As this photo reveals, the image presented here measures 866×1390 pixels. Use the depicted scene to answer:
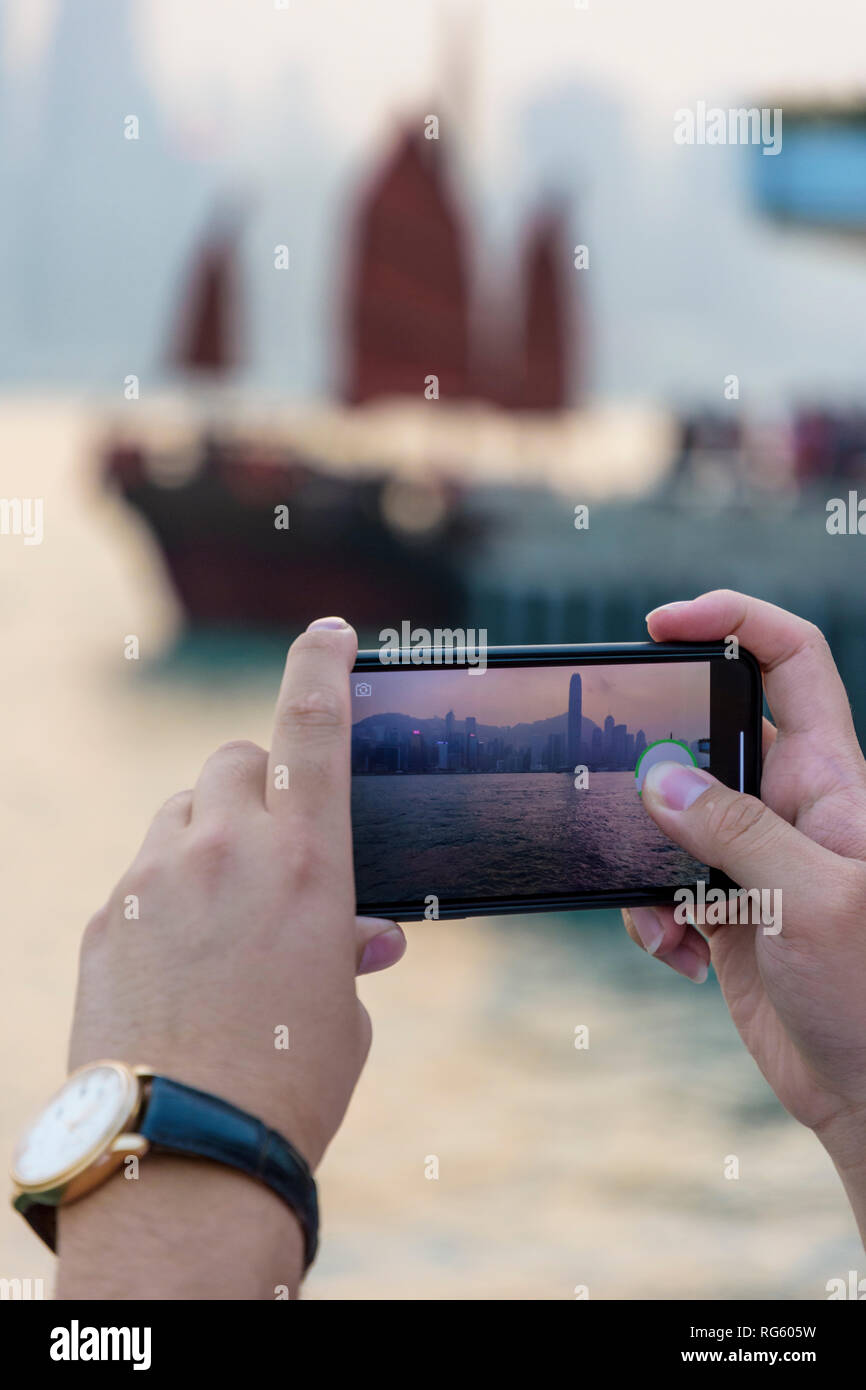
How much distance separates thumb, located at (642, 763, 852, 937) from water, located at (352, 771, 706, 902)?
3.4 inches

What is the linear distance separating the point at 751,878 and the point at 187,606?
31.5 meters

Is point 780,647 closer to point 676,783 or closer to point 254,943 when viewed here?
point 676,783

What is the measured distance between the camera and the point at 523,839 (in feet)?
6.01

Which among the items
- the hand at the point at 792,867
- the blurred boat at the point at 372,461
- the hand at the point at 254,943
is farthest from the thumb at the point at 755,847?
the blurred boat at the point at 372,461

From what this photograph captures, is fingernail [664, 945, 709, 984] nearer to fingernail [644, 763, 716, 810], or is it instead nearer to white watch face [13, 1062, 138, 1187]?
fingernail [644, 763, 716, 810]

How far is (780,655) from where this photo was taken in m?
1.87

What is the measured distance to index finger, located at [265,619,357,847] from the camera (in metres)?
1.28

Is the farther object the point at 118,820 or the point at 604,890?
the point at 118,820

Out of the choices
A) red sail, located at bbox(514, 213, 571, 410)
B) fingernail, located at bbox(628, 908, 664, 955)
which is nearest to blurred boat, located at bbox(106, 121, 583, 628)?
red sail, located at bbox(514, 213, 571, 410)

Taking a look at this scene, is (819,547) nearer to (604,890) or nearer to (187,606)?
(604,890)

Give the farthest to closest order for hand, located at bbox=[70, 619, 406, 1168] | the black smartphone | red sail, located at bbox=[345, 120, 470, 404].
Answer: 1. red sail, located at bbox=[345, 120, 470, 404]
2. the black smartphone
3. hand, located at bbox=[70, 619, 406, 1168]

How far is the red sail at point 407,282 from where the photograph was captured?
112ft
